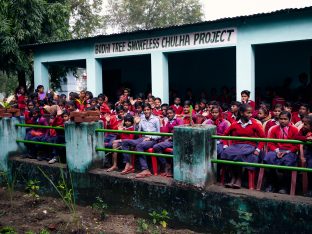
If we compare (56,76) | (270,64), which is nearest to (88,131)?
(270,64)

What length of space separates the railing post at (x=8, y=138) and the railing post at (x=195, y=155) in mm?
3880

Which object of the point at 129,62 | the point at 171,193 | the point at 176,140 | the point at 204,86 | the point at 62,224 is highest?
the point at 129,62

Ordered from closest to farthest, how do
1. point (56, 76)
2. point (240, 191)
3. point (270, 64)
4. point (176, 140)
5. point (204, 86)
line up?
point (240, 191) → point (176, 140) → point (270, 64) → point (204, 86) → point (56, 76)

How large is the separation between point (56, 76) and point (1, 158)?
937 centimetres

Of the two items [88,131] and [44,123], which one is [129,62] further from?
[88,131]

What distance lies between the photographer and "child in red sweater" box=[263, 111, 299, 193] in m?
4.55

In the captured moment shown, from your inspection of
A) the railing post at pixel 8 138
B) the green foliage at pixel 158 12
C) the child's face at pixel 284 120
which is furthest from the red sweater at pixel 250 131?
the green foliage at pixel 158 12

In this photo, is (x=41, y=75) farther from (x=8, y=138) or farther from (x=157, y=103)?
(x=157, y=103)

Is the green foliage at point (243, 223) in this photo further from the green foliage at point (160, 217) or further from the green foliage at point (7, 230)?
the green foliage at point (7, 230)

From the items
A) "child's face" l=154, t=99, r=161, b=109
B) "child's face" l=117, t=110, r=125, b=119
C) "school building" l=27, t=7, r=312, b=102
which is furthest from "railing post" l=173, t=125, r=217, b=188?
"school building" l=27, t=7, r=312, b=102

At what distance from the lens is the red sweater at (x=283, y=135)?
15.4ft

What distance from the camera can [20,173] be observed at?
6.91 meters

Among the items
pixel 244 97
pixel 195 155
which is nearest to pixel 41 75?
pixel 244 97

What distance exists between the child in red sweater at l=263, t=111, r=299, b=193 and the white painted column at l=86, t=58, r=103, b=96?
6736mm
